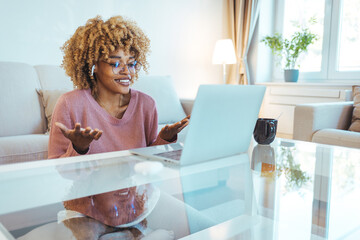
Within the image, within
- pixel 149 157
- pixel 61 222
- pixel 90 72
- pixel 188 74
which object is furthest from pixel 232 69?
pixel 61 222

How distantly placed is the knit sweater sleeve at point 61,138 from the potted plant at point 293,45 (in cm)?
284

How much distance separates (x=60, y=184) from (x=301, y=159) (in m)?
0.65

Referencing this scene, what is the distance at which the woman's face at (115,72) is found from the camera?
1.10 metres

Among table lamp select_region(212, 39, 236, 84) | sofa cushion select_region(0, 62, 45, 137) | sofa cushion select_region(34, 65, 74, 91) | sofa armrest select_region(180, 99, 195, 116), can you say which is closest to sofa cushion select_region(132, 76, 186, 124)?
sofa armrest select_region(180, 99, 195, 116)

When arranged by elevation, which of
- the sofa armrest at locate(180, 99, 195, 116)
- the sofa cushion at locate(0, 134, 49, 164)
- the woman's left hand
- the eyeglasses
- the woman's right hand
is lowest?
the sofa cushion at locate(0, 134, 49, 164)

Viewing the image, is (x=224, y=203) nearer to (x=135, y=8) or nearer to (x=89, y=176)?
(x=89, y=176)

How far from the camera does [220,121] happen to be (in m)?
0.78

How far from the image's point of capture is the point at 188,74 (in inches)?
146

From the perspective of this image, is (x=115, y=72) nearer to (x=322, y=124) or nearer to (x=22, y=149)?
(x=22, y=149)

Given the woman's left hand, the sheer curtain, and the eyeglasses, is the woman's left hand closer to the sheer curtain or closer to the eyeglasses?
the eyeglasses

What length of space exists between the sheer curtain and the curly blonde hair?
283 centimetres

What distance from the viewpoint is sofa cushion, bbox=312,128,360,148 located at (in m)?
1.95

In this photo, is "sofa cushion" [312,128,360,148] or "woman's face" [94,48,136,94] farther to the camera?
"sofa cushion" [312,128,360,148]

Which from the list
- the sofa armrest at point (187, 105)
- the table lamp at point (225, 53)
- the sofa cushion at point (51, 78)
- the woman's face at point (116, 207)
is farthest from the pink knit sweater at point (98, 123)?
the table lamp at point (225, 53)
